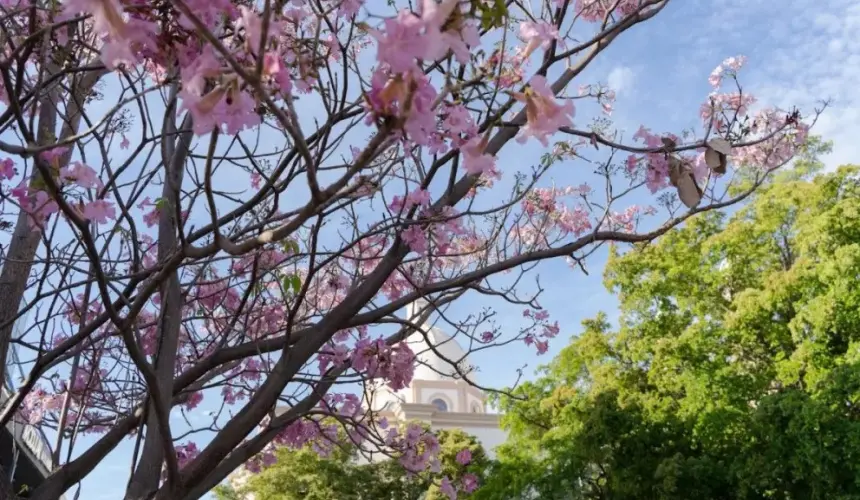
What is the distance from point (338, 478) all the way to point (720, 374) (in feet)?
31.3

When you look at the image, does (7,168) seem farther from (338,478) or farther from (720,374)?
(338,478)

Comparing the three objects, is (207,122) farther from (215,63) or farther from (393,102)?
(393,102)

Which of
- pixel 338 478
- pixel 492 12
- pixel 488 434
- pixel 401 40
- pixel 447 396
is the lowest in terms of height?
pixel 401 40

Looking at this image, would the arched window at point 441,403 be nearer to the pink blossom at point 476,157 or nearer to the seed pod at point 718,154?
the seed pod at point 718,154

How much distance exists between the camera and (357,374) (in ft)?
11.4

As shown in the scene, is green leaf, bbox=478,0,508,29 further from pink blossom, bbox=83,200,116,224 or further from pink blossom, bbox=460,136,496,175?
pink blossom, bbox=83,200,116,224

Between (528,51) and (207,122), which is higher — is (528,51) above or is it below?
above

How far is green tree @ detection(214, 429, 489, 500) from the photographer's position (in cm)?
1631

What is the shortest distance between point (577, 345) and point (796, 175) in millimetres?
4775

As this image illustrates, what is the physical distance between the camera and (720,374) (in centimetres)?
984

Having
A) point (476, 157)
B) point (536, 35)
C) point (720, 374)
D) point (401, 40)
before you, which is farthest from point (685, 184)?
point (720, 374)

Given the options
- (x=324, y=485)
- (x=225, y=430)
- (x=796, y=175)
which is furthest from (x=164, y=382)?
(x=324, y=485)

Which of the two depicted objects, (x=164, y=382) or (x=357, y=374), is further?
(x=357, y=374)

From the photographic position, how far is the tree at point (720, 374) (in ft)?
28.0
